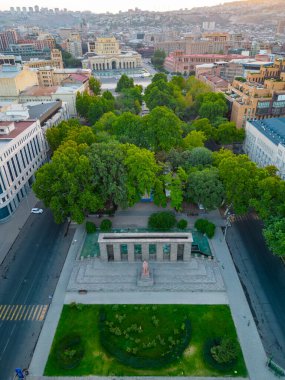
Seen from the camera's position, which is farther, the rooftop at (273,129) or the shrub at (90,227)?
the rooftop at (273,129)

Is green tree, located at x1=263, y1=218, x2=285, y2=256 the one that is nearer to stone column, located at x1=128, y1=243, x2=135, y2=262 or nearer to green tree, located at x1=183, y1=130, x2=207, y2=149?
stone column, located at x1=128, y1=243, x2=135, y2=262

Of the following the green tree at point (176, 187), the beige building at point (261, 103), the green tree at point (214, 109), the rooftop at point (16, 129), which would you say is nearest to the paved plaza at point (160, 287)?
the green tree at point (176, 187)

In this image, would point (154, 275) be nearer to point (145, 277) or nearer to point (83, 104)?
point (145, 277)

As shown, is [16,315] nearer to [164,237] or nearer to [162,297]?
[162,297]

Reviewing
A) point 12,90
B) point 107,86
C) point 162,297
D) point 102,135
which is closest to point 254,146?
point 102,135

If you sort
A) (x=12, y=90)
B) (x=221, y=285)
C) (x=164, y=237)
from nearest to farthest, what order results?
1. (x=221, y=285)
2. (x=164, y=237)
3. (x=12, y=90)

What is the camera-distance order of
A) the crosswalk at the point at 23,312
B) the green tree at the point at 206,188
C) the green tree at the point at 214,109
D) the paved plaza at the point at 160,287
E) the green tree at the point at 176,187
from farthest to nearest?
1. the green tree at the point at 214,109
2. the green tree at the point at 176,187
3. the green tree at the point at 206,188
4. the crosswalk at the point at 23,312
5. the paved plaza at the point at 160,287

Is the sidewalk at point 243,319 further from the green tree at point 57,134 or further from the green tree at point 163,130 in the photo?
the green tree at point 57,134
